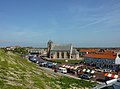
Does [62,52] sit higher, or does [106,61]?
[62,52]

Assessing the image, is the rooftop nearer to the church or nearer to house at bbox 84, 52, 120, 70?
the church

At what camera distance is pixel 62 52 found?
119m

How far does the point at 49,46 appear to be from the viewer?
124438mm

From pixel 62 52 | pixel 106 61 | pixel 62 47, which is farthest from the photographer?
pixel 62 47

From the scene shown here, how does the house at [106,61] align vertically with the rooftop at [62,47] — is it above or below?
below

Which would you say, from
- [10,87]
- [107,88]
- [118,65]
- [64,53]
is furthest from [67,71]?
[64,53]

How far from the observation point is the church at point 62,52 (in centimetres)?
11645

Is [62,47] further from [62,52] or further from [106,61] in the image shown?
[106,61]

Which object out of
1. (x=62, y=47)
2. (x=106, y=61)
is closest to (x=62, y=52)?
(x=62, y=47)

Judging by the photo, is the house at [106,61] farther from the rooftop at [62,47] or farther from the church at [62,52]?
the rooftop at [62,47]

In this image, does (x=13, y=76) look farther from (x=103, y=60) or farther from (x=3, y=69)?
(x=103, y=60)

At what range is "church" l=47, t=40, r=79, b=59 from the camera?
11645cm

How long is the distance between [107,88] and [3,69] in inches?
589

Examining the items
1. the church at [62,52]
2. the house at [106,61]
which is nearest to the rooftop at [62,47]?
the church at [62,52]
